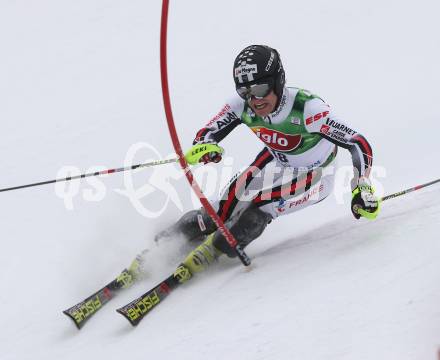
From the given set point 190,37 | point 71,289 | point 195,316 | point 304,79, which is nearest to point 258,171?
point 195,316

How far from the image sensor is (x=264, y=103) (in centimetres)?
473

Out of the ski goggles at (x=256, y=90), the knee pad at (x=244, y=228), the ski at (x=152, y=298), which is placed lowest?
the ski at (x=152, y=298)

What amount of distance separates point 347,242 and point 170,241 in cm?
173

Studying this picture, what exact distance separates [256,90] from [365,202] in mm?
1157

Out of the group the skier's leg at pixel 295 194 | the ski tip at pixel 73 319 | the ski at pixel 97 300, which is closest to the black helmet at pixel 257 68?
the skier's leg at pixel 295 194

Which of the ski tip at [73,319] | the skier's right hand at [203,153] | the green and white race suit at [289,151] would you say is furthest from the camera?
the skier's right hand at [203,153]

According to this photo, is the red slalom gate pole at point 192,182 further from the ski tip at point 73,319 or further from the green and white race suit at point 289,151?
the ski tip at point 73,319

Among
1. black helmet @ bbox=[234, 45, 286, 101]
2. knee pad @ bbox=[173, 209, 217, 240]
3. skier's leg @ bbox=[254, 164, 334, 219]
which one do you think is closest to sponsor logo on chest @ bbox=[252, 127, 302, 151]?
skier's leg @ bbox=[254, 164, 334, 219]

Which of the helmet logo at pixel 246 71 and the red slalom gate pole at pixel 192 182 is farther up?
the helmet logo at pixel 246 71

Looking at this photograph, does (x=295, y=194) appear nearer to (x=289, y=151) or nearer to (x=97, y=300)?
(x=289, y=151)

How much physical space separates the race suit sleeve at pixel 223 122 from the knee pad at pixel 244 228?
0.71m

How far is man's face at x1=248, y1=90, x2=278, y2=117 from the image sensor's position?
4.71m

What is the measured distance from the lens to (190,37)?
38.6ft

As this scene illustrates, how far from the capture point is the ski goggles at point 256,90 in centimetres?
461
